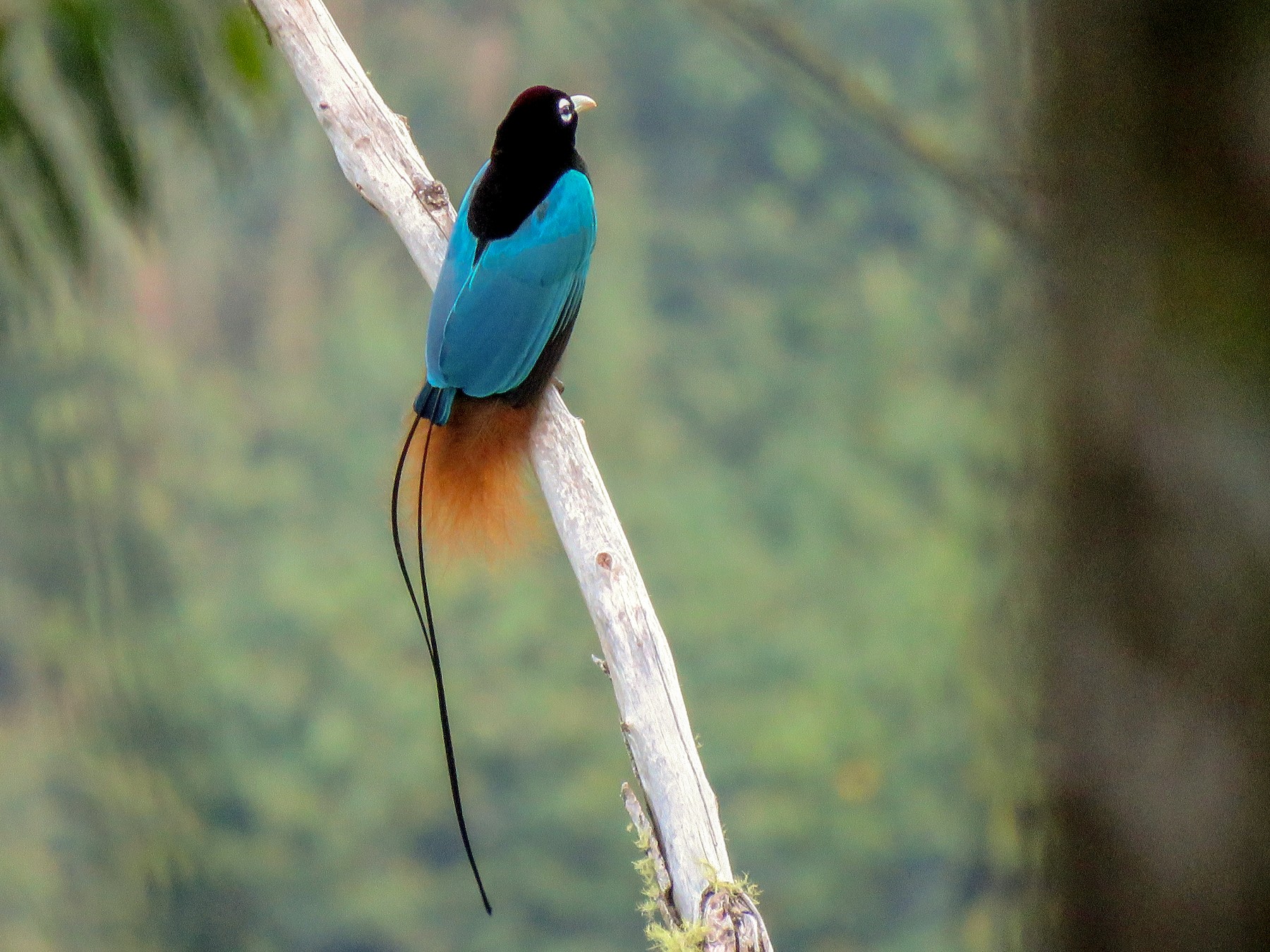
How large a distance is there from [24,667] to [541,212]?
124 inches

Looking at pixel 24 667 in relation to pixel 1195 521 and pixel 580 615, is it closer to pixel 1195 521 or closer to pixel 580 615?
pixel 580 615

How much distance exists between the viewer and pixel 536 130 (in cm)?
153

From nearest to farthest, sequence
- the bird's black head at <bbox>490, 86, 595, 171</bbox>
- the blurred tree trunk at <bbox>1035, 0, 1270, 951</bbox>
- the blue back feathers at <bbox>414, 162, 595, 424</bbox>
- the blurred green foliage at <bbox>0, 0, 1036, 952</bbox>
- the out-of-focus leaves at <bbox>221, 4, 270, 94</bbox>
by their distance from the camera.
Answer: the blurred tree trunk at <bbox>1035, 0, 1270, 951</bbox> → the out-of-focus leaves at <bbox>221, 4, 270, 94</bbox> → the blue back feathers at <bbox>414, 162, 595, 424</bbox> → the bird's black head at <bbox>490, 86, 595, 171</bbox> → the blurred green foliage at <bbox>0, 0, 1036, 952</bbox>

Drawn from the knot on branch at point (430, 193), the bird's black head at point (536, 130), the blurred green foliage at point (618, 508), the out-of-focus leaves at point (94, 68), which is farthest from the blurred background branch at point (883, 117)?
the blurred green foliage at point (618, 508)

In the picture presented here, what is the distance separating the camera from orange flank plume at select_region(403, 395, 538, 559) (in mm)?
1408

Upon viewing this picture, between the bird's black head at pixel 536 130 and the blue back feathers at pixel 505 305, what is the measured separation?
0.06 m

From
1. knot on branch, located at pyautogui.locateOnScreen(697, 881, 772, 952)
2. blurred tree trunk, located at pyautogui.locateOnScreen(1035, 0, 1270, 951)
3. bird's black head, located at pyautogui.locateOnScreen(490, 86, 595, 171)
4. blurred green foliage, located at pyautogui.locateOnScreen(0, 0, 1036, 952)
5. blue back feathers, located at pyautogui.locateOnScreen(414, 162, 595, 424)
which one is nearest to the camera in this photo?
blurred tree trunk, located at pyautogui.locateOnScreen(1035, 0, 1270, 951)

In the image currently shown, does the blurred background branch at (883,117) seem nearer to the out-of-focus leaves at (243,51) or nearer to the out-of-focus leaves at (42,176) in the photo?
the out-of-focus leaves at (243,51)

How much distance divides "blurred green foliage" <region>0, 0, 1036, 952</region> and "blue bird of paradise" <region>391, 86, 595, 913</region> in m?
2.64

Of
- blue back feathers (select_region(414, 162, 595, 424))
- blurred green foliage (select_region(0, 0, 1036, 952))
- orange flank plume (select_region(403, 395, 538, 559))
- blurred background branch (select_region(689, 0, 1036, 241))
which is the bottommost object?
blurred green foliage (select_region(0, 0, 1036, 952))

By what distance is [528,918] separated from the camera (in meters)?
4.34

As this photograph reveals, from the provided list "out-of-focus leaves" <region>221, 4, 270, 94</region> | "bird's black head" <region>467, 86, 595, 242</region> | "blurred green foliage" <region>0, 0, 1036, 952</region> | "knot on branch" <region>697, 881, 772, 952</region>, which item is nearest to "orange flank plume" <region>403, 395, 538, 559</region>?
"bird's black head" <region>467, 86, 595, 242</region>

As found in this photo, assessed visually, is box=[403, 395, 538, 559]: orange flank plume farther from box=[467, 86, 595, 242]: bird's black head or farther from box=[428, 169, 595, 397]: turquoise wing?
box=[467, 86, 595, 242]: bird's black head

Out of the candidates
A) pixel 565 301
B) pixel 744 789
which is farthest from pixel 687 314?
pixel 565 301
